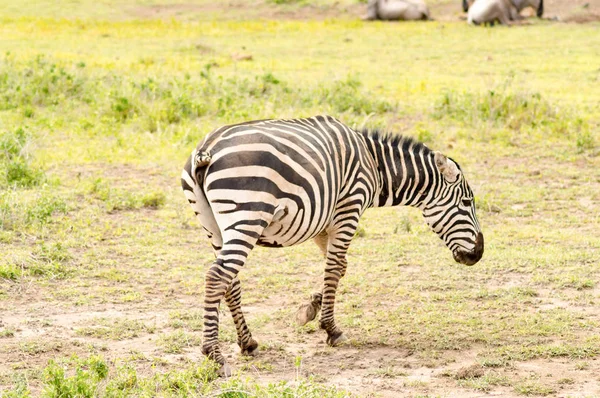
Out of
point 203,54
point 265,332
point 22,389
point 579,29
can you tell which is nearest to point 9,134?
point 265,332

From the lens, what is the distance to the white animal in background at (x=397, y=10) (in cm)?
2362

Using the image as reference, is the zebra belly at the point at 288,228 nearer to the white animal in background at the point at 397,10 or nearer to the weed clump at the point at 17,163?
the weed clump at the point at 17,163

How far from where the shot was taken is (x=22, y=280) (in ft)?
23.6

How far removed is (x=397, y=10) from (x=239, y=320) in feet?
62.2

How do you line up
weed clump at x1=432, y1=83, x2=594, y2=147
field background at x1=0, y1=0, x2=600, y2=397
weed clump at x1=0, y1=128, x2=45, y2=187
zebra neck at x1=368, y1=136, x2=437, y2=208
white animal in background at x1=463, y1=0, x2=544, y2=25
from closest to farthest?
field background at x1=0, y1=0, x2=600, y2=397
zebra neck at x1=368, y1=136, x2=437, y2=208
weed clump at x1=0, y1=128, x2=45, y2=187
weed clump at x1=432, y1=83, x2=594, y2=147
white animal in background at x1=463, y1=0, x2=544, y2=25

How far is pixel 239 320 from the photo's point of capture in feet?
19.5

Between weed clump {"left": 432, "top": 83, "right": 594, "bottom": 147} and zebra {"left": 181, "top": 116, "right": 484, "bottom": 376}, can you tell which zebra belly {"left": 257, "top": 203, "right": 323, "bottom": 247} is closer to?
zebra {"left": 181, "top": 116, "right": 484, "bottom": 376}

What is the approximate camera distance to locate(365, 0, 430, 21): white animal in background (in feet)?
77.5

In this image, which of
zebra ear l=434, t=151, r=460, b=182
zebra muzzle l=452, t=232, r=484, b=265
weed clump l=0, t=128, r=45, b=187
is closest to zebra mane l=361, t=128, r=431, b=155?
zebra ear l=434, t=151, r=460, b=182

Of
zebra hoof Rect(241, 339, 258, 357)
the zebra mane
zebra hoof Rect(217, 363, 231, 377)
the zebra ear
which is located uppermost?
the zebra mane

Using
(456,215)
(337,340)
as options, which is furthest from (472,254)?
(337,340)

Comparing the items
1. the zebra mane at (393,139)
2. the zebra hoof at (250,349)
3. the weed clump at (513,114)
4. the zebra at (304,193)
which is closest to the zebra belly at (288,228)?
the zebra at (304,193)

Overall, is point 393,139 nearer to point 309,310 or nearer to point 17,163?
point 309,310

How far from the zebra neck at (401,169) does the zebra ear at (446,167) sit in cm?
6
